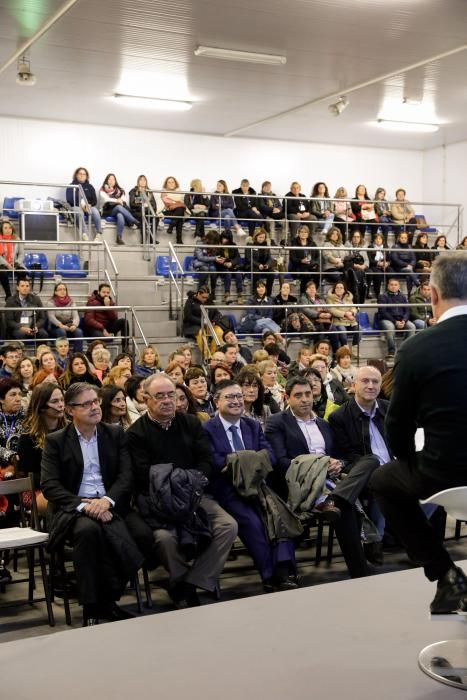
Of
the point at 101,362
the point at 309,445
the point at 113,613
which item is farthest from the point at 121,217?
the point at 113,613

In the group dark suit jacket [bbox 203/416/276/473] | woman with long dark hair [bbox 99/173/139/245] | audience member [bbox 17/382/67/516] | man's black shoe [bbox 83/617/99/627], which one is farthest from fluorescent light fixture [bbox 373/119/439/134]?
man's black shoe [bbox 83/617/99/627]

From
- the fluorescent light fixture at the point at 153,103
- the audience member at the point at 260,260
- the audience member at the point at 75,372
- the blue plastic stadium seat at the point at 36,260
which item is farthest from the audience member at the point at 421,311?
the audience member at the point at 75,372

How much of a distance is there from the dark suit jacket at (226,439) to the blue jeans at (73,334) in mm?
5016

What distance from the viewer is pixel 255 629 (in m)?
3.45

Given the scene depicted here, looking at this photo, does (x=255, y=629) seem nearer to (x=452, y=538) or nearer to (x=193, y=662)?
(x=193, y=662)

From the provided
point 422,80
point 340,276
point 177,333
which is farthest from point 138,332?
point 422,80

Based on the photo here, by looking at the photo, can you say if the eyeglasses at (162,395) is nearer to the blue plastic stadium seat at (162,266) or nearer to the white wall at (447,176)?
the blue plastic stadium seat at (162,266)

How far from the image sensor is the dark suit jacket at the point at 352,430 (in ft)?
18.5

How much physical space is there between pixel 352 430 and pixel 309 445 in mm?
301

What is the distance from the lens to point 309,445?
5.62 meters

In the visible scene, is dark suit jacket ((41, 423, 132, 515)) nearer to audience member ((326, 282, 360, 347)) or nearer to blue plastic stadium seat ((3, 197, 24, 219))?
audience member ((326, 282, 360, 347))

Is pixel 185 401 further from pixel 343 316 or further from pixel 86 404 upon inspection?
pixel 343 316

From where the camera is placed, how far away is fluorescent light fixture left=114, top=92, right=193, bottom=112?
1262 centimetres

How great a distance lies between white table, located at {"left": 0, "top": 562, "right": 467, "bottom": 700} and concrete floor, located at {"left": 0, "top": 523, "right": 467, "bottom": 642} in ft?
2.28
